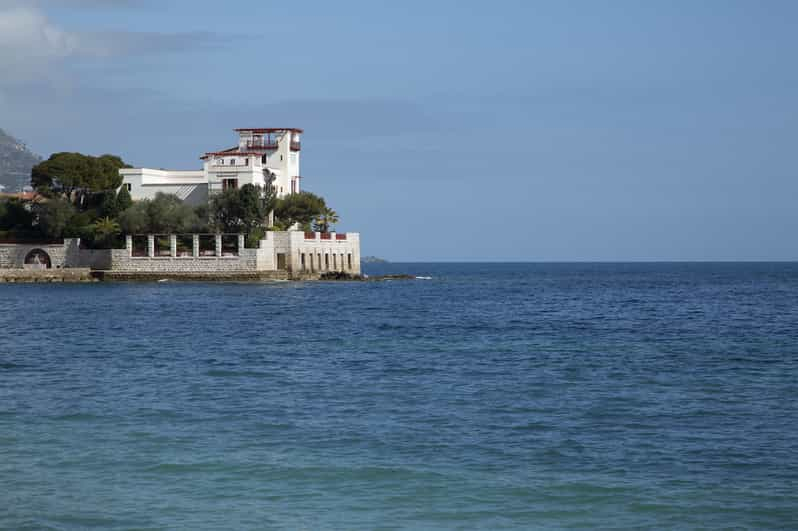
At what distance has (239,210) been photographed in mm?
73188

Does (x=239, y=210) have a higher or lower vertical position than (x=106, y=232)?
higher

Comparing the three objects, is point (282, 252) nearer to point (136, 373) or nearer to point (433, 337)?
point (433, 337)

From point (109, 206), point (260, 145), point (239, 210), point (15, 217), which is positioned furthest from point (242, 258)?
point (15, 217)

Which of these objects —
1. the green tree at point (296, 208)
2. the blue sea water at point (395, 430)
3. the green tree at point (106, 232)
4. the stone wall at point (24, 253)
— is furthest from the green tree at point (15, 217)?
the blue sea water at point (395, 430)

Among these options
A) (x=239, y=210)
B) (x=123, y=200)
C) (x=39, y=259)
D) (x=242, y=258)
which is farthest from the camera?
(x=123, y=200)

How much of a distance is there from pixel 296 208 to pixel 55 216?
16748mm

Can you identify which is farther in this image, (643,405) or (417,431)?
(643,405)

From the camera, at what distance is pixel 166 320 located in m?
38.8

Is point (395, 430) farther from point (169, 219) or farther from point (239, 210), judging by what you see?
point (169, 219)

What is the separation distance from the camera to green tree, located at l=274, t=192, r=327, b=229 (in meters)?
Answer: 78.4

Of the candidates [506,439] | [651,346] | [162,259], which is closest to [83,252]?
[162,259]

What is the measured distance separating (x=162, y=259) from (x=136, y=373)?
52.1 metres

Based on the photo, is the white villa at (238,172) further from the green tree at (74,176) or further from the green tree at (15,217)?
the green tree at (15,217)

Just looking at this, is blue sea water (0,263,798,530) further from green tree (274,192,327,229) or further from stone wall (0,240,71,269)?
green tree (274,192,327,229)
